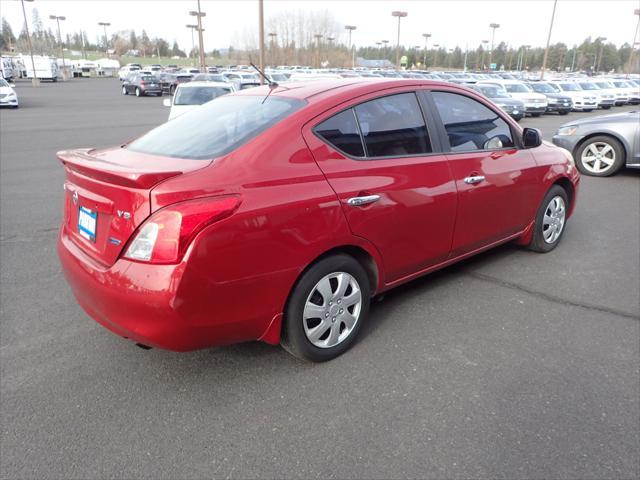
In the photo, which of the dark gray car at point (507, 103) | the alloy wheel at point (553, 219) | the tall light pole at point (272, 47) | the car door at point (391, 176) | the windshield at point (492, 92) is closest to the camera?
the car door at point (391, 176)

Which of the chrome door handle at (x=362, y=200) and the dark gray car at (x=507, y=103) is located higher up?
the chrome door handle at (x=362, y=200)

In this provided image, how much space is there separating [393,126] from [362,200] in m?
0.69

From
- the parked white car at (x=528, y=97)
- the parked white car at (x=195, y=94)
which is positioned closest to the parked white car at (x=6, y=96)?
the parked white car at (x=195, y=94)

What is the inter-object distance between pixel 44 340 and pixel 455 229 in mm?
2995

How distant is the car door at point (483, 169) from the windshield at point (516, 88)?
69.2 ft

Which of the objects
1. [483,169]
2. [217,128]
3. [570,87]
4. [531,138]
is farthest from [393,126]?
[570,87]

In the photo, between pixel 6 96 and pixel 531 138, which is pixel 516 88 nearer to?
pixel 531 138

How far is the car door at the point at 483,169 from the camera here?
12.4 ft

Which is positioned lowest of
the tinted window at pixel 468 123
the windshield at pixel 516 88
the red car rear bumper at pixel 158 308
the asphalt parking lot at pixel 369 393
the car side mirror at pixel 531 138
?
the asphalt parking lot at pixel 369 393

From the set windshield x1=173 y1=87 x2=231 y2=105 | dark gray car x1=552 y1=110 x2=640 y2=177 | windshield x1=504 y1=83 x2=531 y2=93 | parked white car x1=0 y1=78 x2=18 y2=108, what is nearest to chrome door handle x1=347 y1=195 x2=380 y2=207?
dark gray car x1=552 y1=110 x2=640 y2=177

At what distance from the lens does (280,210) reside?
8.75 ft

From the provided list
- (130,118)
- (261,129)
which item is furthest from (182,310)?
(130,118)

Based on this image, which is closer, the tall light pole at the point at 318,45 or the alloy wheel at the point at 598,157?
the alloy wheel at the point at 598,157

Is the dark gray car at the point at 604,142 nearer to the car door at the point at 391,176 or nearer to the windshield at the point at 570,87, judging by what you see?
the car door at the point at 391,176
